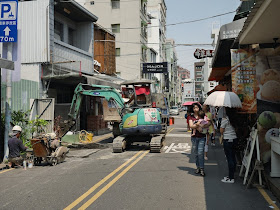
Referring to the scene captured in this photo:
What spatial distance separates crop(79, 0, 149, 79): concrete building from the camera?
40844mm

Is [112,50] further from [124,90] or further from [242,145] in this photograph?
[242,145]

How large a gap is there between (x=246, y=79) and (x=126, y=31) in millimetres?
34334

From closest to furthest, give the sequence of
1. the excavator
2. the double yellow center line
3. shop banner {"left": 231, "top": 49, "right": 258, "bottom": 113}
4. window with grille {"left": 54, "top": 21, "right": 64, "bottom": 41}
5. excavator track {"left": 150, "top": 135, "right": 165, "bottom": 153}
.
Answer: the double yellow center line < shop banner {"left": 231, "top": 49, "right": 258, "bottom": 113} < excavator track {"left": 150, "top": 135, "right": 165, "bottom": 153} < the excavator < window with grille {"left": 54, "top": 21, "right": 64, "bottom": 41}

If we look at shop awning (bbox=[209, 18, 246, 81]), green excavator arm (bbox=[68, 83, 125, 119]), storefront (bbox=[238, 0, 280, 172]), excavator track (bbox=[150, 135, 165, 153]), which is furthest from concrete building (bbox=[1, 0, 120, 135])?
storefront (bbox=[238, 0, 280, 172])

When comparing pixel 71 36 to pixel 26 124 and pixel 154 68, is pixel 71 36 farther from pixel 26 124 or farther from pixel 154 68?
pixel 154 68

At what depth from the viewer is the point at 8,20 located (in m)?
10.4

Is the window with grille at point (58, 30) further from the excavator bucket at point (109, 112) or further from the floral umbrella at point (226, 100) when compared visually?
the floral umbrella at point (226, 100)

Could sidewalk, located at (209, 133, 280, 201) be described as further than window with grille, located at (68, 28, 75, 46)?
No

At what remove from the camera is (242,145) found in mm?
8797

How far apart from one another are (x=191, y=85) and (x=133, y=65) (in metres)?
17.1

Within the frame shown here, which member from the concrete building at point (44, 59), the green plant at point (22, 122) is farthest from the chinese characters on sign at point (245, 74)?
the concrete building at point (44, 59)

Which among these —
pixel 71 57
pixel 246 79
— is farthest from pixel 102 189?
pixel 71 57

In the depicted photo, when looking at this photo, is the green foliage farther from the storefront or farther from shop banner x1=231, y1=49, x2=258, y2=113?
the storefront

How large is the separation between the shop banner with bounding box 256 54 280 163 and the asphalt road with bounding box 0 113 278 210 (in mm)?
1271
